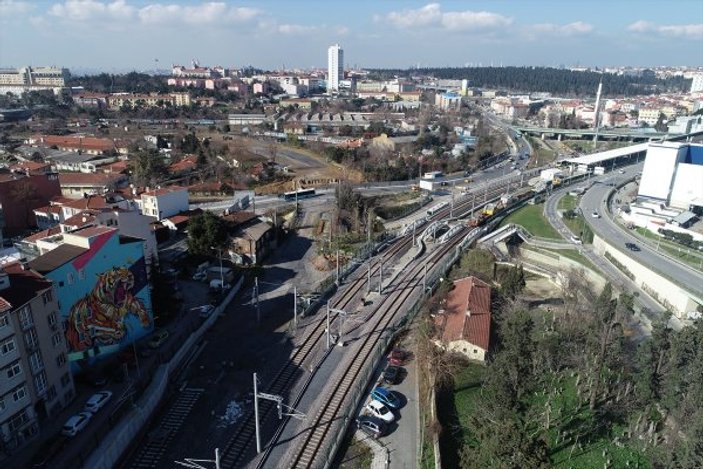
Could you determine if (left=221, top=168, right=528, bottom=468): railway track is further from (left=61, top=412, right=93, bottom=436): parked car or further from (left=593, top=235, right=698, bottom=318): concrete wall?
(left=593, top=235, right=698, bottom=318): concrete wall

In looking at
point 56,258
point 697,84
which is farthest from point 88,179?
point 697,84

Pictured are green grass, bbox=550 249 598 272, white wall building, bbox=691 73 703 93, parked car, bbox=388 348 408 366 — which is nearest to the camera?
parked car, bbox=388 348 408 366

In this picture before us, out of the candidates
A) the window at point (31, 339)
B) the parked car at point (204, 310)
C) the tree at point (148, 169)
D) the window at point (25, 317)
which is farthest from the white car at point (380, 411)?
the tree at point (148, 169)

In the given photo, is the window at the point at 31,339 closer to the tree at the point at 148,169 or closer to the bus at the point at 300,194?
the bus at the point at 300,194

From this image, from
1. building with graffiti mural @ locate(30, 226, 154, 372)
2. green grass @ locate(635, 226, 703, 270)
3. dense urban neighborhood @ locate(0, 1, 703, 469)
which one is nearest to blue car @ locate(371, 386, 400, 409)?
dense urban neighborhood @ locate(0, 1, 703, 469)

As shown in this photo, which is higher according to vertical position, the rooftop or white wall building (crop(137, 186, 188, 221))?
the rooftop

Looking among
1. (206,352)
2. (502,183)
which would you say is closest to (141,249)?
(206,352)

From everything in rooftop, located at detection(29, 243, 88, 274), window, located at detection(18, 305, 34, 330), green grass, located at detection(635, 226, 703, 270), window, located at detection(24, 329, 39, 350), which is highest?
rooftop, located at detection(29, 243, 88, 274)

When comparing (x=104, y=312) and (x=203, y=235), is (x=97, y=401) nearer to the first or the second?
(x=104, y=312)

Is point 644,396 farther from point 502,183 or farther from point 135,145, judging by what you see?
point 135,145
